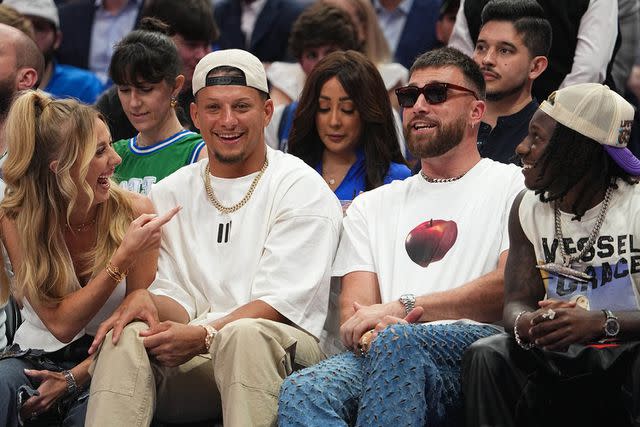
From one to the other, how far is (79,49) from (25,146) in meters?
3.92

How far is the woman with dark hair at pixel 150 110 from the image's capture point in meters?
6.06

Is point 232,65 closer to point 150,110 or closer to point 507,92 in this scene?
point 150,110

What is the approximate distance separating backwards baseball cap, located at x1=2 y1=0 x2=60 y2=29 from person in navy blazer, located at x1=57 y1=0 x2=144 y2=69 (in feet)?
1.64

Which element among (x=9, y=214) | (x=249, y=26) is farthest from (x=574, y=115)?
(x=249, y=26)

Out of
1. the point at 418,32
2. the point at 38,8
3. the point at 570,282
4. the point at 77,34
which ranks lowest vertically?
the point at 570,282

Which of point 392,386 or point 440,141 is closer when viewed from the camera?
point 392,386

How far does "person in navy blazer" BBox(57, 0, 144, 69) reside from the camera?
A: 8.79 metres

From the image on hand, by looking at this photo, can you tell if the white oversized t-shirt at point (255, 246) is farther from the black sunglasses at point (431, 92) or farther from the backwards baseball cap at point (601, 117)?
the backwards baseball cap at point (601, 117)

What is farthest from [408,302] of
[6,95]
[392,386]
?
[6,95]

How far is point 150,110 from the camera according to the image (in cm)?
611

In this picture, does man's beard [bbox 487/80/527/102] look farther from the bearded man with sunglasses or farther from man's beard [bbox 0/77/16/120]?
man's beard [bbox 0/77/16/120]

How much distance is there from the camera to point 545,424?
415cm

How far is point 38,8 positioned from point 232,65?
3.29 m

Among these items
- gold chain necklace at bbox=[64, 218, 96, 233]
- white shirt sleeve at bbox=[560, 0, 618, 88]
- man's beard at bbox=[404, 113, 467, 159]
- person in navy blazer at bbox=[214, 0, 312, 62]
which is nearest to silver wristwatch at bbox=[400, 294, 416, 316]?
man's beard at bbox=[404, 113, 467, 159]
